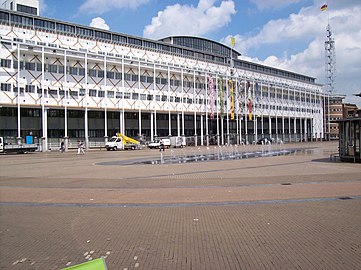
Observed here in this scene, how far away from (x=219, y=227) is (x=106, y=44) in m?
60.4

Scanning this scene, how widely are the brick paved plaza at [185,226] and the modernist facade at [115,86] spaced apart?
42045mm

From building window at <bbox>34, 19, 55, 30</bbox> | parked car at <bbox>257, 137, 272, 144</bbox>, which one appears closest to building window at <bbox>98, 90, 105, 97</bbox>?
building window at <bbox>34, 19, 55, 30</bbox>

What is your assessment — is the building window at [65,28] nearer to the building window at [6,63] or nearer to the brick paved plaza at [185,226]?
the building window at [6,63]

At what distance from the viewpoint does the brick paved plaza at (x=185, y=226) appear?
5.54 m

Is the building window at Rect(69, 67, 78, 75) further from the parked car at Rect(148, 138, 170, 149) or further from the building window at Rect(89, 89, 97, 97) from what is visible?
the parked car at Rect(148, 138, 170, 149)

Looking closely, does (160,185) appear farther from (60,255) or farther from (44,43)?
(44,43)

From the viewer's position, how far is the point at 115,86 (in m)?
60.2

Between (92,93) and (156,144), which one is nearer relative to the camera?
(92,93)

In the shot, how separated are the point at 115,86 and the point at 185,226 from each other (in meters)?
55.0

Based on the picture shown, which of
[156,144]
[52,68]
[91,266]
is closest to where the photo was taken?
[91,266]

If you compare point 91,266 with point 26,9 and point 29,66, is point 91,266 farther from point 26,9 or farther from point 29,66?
point 26,9

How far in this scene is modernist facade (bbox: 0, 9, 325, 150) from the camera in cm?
5125

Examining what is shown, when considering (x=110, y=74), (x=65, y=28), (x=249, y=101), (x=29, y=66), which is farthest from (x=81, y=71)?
(x=249, y=101)

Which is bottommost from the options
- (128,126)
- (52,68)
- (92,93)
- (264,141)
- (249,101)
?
(264,141)
